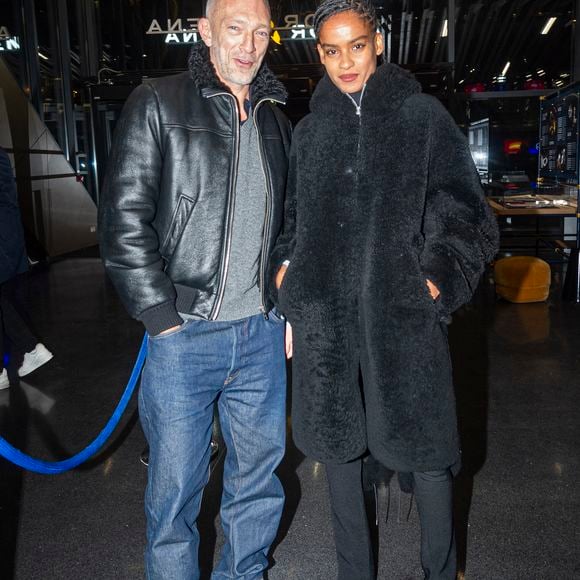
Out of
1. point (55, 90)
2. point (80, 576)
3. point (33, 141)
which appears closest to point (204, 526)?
point (80, 576)

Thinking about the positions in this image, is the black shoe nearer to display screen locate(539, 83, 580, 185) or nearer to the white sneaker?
the white sneaker

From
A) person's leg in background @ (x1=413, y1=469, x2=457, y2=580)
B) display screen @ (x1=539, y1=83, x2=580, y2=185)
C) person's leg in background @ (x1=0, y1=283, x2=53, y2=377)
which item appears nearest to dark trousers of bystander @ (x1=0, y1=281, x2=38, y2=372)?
person's leg in background @ (x1=0, y1=283, x2=53, y2=377)

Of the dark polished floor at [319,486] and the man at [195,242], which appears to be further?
the dark polished floor at [319,486]

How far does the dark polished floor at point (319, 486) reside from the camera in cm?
218

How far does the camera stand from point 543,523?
7.77 feet

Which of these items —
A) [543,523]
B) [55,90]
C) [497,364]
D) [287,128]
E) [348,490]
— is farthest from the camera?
[55,90]

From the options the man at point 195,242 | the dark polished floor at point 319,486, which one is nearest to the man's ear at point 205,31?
the man at point 195,242

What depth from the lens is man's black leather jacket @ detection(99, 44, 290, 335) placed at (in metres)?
1.61

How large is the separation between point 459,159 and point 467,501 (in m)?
1.50

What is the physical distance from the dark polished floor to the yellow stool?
129 centimetres

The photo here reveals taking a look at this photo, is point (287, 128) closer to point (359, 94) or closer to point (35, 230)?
point (359, 94)

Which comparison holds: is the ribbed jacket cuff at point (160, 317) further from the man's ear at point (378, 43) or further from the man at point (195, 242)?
the man's ear at point (378, 43)

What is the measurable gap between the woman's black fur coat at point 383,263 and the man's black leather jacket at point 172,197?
0.20 meters

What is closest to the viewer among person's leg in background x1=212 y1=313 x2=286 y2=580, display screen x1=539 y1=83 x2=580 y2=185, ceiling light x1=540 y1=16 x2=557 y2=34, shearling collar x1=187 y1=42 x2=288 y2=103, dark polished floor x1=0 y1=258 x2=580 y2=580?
shearling collar x1=187 y1=42 x2=288 y2=103
